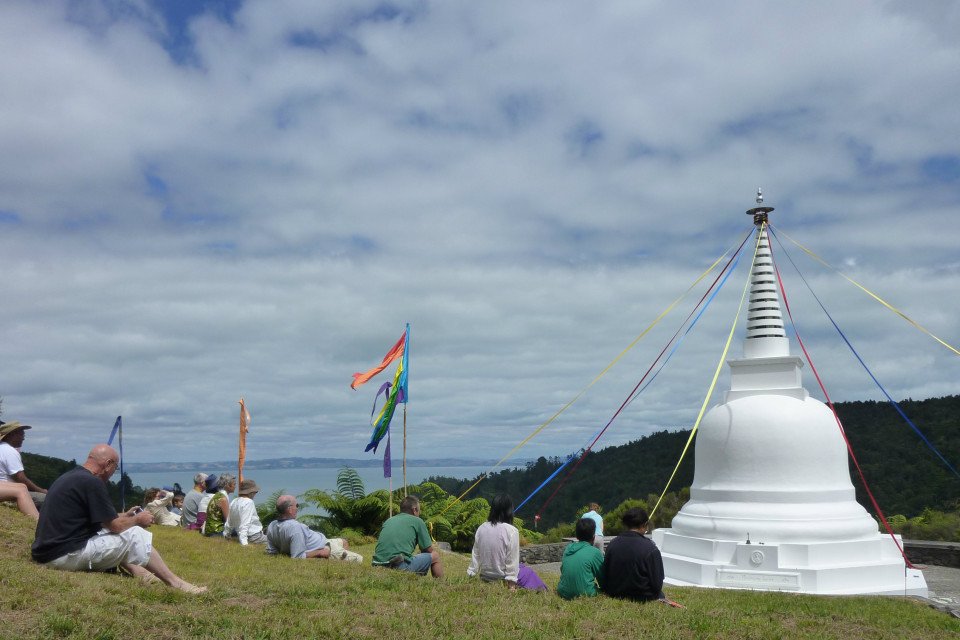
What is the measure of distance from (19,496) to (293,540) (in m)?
3.65

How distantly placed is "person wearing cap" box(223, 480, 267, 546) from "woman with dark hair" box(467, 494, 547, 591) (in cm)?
525

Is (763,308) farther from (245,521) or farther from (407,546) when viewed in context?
(245,521)

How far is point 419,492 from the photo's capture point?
21719 mm

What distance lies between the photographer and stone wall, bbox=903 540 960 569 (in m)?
18.5

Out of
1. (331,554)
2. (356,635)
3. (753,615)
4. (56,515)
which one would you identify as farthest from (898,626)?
(56,515)

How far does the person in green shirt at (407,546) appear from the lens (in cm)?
969

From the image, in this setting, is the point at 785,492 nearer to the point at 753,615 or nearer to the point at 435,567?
the point at 753,615

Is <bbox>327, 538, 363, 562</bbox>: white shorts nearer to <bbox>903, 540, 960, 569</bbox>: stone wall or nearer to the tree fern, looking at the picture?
the tree fern

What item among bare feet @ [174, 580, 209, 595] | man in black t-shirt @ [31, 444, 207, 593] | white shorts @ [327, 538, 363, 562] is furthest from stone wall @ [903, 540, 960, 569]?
man in black t-shirt @ [31, 444, 207, 593]

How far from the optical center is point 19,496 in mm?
10008

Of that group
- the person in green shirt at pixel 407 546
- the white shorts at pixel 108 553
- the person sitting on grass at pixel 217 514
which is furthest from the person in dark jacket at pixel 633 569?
the person sitting on grass at pixel 217 514

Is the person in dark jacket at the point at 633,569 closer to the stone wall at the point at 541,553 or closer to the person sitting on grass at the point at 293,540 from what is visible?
the person sitting on grass at the point at 293,540

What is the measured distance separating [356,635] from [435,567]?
323 cm

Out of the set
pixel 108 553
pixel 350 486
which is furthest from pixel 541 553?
pixel 108 553
